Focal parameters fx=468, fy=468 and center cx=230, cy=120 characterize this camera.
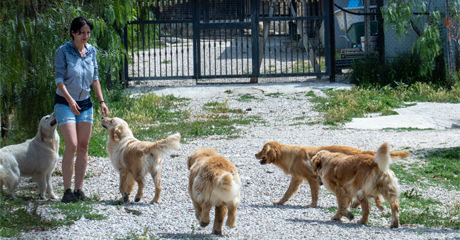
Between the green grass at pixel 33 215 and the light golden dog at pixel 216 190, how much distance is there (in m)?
1.13

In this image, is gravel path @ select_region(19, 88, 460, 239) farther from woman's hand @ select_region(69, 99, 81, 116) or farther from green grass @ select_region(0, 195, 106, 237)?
woman's hand @ select_region(69, 99, 81, 116)

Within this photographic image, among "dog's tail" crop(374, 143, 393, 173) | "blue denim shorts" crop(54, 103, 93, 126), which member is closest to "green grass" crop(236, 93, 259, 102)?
"blue denim shorts" crop(54, 103, 93, 126)

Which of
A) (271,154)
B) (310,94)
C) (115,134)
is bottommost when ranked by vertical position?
(271,154)

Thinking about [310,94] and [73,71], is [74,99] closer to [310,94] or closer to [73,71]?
[73,71]

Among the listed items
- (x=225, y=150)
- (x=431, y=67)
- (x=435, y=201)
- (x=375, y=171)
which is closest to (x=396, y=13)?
(x=431, y=67)

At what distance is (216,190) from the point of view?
411 centimetres

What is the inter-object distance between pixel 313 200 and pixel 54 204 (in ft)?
9.64

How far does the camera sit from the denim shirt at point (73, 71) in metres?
5.18

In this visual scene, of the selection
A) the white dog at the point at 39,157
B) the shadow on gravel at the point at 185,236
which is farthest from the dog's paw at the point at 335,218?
the white dog at the point at 39,157

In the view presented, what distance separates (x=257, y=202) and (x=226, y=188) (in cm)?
184

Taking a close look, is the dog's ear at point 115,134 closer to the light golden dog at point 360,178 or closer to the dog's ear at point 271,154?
the dog's ear at point 271,154

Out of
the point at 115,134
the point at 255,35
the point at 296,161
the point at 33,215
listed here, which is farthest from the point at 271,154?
the point at 255,35

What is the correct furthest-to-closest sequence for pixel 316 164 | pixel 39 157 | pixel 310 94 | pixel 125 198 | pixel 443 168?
pixel 310 94
pixel 443 168
pixel 39 157
pixel 125 198
pixel 316 164

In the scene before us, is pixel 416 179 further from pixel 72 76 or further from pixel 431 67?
pixel 431 67
